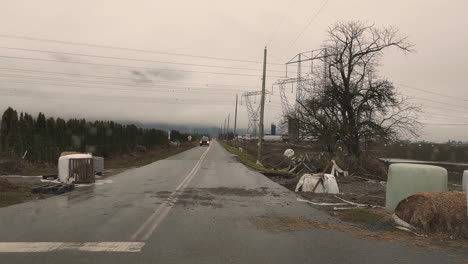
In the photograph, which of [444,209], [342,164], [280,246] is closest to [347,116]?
[342,164]

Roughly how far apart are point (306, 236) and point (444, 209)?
9.63ft

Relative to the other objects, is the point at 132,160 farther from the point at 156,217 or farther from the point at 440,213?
the point at 440,213

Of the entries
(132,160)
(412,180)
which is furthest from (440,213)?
(132,160)

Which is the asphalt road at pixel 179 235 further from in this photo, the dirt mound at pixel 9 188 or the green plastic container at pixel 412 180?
the dirt mound at pixel 9 188

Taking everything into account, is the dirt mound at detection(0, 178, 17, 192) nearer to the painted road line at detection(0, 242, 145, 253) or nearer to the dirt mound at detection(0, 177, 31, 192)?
the dirt mound at detection(0, 177, 31, 192)

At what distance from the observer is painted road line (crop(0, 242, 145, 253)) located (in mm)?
6062

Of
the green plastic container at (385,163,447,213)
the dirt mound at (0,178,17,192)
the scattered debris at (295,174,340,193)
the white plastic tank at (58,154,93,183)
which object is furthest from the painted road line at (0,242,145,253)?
the scattered debris at (295,174,340,193)

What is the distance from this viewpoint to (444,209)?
25.7 ft

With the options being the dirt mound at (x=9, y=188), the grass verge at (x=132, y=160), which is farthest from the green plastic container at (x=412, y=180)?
the grass verge at (x=132, y=160)

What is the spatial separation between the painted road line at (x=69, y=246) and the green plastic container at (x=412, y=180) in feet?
22.1

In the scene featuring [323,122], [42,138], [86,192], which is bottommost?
[86,192]

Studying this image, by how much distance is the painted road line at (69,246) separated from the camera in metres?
6.06

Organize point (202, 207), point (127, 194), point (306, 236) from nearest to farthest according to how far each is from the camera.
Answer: point (306, 236), point (202, 207), point (127, 194)

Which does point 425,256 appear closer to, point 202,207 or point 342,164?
point 202,207
